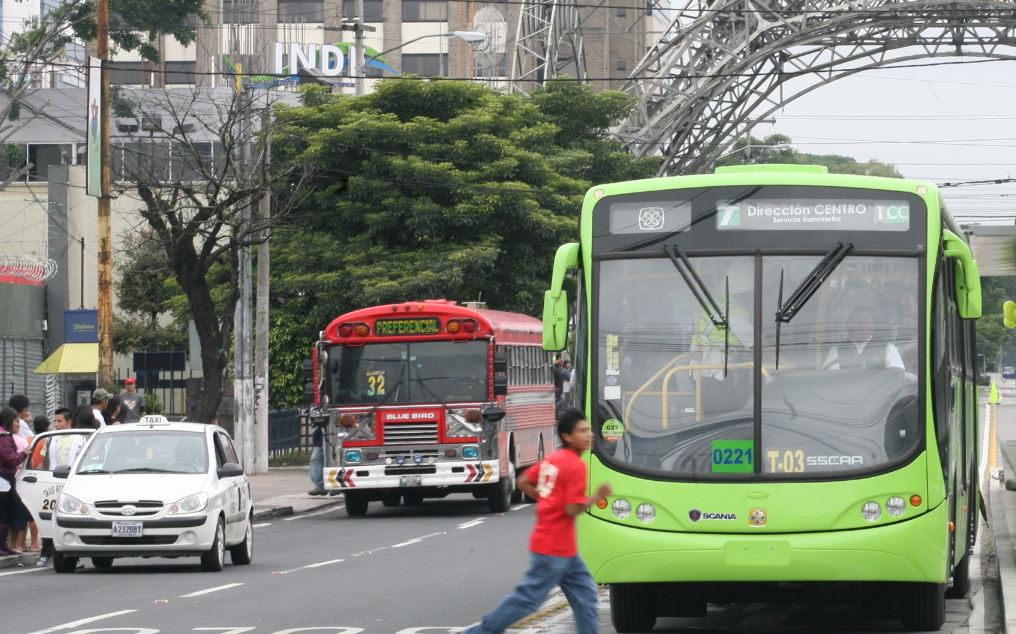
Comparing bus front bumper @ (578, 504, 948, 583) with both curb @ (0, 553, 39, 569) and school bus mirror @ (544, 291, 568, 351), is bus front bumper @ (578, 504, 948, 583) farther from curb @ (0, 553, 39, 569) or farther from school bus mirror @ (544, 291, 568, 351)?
curb @ (0, 553, 39, 569)

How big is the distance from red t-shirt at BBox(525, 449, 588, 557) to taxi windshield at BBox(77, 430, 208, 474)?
29.8 ft

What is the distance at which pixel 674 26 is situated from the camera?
5950 cm

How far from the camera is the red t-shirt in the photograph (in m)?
10.3

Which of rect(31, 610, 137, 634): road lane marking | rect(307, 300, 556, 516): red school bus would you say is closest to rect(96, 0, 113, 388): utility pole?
rect(307, 300, 556, 516): red school bus

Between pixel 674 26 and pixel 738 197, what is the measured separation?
157 ft

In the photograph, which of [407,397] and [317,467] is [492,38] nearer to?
[317,467]

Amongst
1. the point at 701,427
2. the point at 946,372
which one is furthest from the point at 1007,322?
the point at 701,427

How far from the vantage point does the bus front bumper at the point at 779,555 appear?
11414 mm

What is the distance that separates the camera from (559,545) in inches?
407

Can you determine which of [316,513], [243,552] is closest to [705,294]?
[243,552]

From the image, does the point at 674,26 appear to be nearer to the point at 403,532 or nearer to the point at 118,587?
the point at 403,532

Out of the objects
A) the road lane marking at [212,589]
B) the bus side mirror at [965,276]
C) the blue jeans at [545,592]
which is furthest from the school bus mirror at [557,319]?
the road lane marking at [212,589]

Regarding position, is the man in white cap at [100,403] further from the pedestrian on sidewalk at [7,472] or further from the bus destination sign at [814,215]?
the bus destination sign at [814,215]

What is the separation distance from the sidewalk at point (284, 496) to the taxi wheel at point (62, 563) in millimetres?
8759
